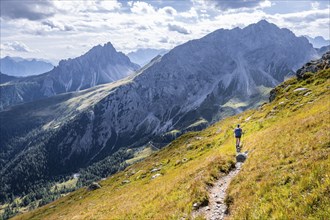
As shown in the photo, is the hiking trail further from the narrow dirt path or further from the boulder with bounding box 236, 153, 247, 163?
the boulder with bounding box 236, 153, 247, 163

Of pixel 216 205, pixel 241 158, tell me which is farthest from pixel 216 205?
pixel 241 158

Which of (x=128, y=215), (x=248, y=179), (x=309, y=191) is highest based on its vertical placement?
(x=309, y=191)

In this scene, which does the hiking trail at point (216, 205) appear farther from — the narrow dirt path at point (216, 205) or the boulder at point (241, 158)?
the boulder at point (241, 158)

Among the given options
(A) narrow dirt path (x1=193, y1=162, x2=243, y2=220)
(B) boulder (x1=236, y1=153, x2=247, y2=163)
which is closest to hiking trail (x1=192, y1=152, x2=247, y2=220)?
(A) narrow dirt path (x1=193, y1=162, x2=243, y2=220)

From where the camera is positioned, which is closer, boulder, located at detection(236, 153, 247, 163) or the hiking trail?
the hiking trail

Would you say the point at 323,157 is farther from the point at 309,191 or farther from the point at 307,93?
the point at 307,93

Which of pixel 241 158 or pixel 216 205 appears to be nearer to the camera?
pixel 216 205

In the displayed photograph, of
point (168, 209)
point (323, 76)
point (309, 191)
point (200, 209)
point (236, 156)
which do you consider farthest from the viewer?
point (323, 76)

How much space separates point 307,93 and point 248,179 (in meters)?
40.6

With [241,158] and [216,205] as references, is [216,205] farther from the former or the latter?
[241,158]

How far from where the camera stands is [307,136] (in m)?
23.2

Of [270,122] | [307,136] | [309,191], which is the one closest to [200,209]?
[309,191]

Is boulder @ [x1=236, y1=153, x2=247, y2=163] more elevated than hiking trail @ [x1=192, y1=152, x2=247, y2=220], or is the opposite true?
hiking trail @ [x1=192, y1=152, x2=247, y2=220]

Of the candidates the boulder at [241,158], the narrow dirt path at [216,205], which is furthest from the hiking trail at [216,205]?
the boulder at [241,158]
